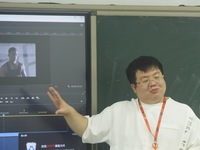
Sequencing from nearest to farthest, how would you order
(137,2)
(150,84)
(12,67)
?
(150,84), (12,67), (137,2)

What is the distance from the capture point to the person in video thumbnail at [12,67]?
1708 millimetres

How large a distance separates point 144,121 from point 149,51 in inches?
19.5

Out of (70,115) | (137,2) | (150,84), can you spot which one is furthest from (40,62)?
(137,2)

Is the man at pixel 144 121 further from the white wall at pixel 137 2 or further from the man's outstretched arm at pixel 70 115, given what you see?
the white wall at pixel 137 2

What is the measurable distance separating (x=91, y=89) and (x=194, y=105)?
2.14 ft

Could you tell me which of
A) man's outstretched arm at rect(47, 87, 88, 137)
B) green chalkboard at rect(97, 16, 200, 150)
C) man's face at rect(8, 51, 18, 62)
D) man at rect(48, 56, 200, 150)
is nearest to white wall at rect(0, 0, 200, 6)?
green chalkboard at rect(97, 16, 200, 150)

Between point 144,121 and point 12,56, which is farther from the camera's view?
point 12,56

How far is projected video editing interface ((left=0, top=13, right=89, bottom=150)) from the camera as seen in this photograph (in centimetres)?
170

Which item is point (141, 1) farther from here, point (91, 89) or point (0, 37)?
point (0, 37)

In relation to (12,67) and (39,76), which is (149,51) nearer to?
(39,76)

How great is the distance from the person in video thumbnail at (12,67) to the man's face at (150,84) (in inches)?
25.6

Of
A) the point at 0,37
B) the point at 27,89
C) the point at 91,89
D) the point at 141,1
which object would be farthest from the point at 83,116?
the point at 141,1

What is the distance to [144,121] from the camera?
1.56 metres

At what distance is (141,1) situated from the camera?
6.63 feet
